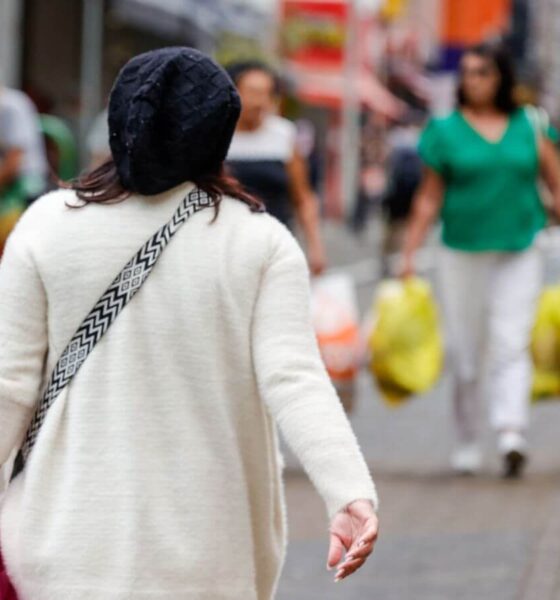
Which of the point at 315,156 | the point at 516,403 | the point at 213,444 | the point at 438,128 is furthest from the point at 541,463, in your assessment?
the point at 315,156

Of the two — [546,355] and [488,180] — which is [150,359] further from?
[546,355]

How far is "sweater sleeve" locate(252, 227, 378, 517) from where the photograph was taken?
339 centimetres

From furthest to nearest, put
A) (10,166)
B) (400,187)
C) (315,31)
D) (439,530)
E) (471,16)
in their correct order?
(471,16) < (315,31) < (400,187) < (10,166) < (439,530)

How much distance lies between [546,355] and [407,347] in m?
0.63

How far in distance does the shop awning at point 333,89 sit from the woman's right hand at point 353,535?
42.0 meters

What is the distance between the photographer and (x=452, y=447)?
10000 millimetres

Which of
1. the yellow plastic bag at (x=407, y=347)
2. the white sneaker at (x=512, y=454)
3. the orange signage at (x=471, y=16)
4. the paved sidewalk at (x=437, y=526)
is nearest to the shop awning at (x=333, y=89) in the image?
the orange signage at (x=471, y=16)

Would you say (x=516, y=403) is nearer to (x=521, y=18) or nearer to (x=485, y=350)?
(x=485, y=350)

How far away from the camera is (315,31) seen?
136 feet

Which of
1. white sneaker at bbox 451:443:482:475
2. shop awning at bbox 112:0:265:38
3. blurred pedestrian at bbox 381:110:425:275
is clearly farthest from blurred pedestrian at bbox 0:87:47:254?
shop awning at bbox 112:0:265:38

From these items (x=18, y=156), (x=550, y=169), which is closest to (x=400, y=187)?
(x=18, y=156)

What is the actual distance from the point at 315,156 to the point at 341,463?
31.2 metres

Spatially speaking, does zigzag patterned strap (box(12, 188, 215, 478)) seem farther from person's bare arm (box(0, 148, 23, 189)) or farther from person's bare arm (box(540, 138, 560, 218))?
person's bare arm (box(0, 148, 23, 189))

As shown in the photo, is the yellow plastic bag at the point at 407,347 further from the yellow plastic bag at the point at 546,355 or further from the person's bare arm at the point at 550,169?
the person's bare arm at the point at 550,169
